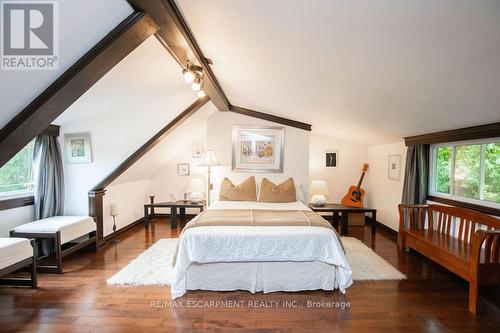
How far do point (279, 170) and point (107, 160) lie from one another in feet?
9.49

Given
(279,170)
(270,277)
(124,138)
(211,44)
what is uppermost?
(211,44)

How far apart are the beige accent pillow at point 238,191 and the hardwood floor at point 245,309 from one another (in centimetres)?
192

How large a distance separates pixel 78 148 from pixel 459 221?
511cm

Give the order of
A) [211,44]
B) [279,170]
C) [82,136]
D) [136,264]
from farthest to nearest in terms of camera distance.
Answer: [279,170]
[82,136]
[136,264]
[211,44]

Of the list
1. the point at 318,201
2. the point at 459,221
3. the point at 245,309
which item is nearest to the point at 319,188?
the point at 318,201

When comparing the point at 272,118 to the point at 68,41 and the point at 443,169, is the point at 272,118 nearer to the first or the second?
the point at 443,169

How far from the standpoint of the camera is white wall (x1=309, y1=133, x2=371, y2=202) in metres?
5.46

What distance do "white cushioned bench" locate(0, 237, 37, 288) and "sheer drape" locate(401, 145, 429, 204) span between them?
4897 mm

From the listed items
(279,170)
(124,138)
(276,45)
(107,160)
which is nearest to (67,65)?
(276,45)

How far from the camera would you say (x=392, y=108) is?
2719mm

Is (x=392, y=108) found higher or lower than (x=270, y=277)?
higher

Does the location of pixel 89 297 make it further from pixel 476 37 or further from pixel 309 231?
pixel 476 37

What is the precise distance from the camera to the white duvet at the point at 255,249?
2.40 meters

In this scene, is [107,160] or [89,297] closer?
[89,297]
